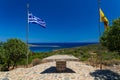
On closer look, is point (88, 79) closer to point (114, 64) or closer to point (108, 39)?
point (108, 39)

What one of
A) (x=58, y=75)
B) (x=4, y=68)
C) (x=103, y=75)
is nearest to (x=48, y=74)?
(x=58, y=75)

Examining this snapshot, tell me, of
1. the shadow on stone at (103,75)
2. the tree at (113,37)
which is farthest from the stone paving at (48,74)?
the tree at (113,37)

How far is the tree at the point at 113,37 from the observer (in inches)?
768

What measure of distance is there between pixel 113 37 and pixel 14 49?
12365 millimetres

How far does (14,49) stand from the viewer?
27.0 m

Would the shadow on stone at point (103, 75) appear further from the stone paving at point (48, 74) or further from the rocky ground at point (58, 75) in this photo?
the stone paving at point (48, 74)

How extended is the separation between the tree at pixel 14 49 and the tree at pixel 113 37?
424 inches

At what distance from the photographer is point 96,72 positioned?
69.7 feet

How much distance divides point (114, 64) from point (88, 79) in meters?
11.0

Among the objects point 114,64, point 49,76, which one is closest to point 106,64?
point 114,64

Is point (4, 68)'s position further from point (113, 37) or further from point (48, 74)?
point (113, 37)

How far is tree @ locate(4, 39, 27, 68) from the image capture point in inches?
1062

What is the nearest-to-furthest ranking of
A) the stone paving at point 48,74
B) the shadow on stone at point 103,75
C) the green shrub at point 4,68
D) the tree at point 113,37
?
the stone paving at point 48,74 → the shadow on stone at point 103,75 → the tree at point 113,37 → the green shrub at point 4,68

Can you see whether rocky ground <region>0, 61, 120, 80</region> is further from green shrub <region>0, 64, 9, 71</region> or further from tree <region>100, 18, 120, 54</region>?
green shrub <region>0, 64, 9, 71</region>
